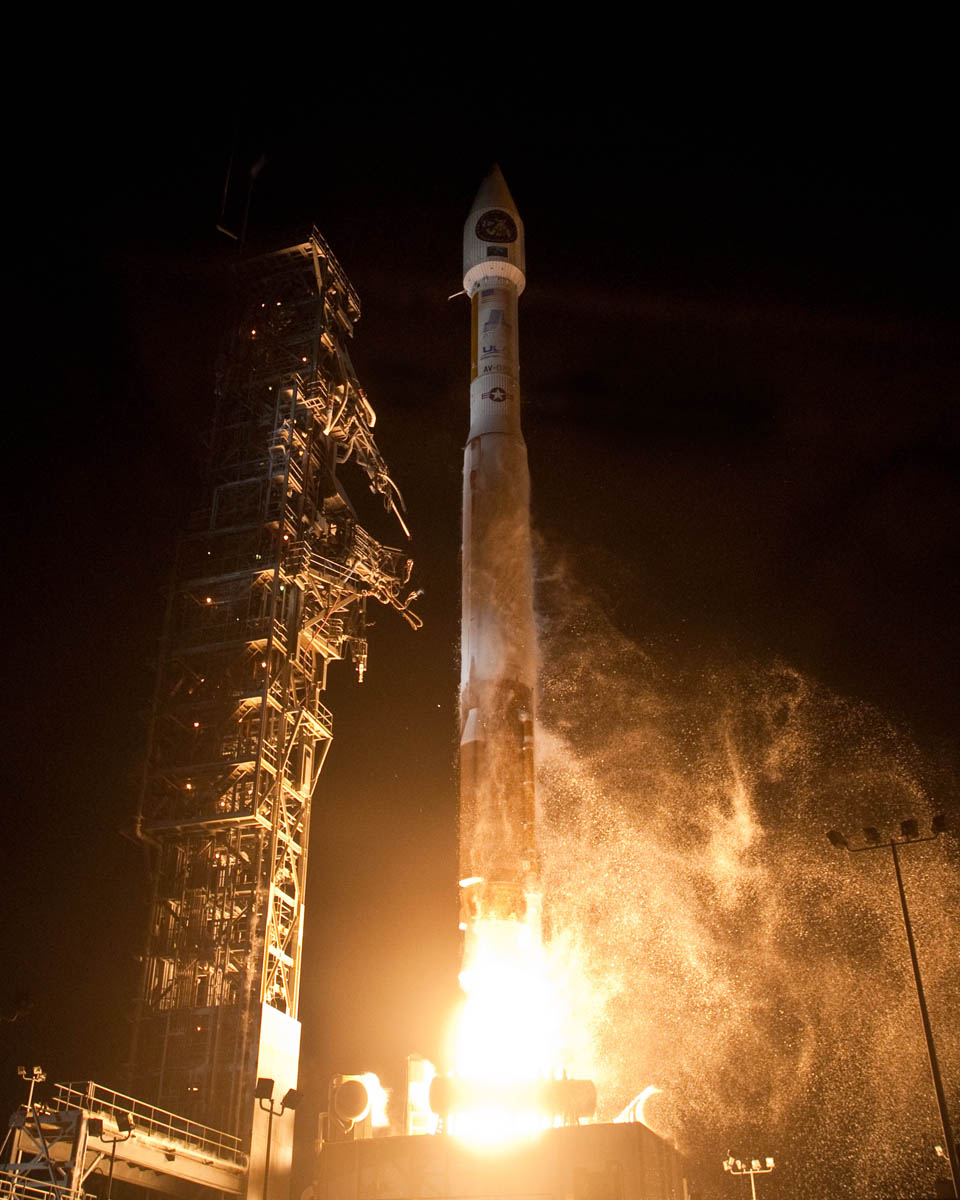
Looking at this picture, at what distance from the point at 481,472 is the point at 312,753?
12.4 m

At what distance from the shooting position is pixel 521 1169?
86.6 feet

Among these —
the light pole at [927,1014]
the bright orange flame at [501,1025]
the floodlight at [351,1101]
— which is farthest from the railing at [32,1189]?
the light pole at [927,1014]

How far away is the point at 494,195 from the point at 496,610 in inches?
579

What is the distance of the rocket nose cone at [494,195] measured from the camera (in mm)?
35906

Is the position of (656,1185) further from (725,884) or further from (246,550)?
(246,550)

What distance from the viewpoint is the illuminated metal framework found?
3281cm

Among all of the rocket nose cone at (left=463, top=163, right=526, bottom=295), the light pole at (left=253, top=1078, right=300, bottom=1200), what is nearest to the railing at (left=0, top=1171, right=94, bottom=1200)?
the light pole at (left=253, top=1078, right=300, bottom=1200)

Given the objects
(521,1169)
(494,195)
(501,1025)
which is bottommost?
(521,1169)

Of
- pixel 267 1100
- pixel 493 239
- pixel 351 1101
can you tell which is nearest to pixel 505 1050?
pixel 351 1101

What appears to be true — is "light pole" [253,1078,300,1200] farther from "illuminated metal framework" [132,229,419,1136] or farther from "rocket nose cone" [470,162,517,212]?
"rocket nose cone" [470,162,517,212]

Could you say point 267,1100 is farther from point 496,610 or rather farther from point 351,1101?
point 496,610

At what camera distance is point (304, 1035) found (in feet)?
128

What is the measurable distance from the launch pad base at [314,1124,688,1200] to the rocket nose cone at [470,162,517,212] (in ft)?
88.3

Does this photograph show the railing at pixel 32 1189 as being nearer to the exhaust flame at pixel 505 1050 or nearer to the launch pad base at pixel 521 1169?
the launch pad base at pixel 521 1169
